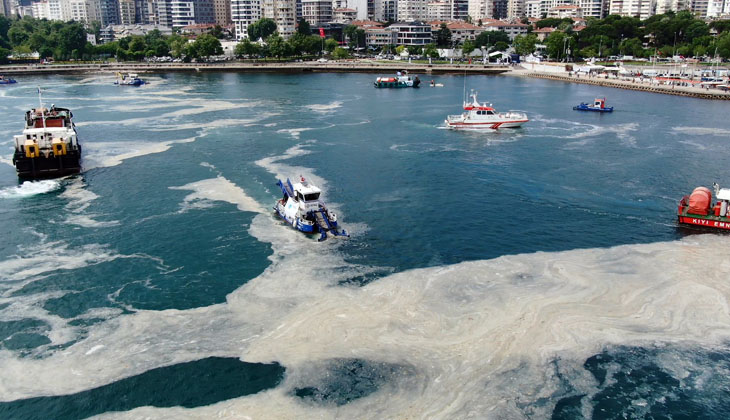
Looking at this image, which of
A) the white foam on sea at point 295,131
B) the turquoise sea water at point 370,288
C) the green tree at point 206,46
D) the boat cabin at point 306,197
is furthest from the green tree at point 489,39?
the boat cabin at point 306,197

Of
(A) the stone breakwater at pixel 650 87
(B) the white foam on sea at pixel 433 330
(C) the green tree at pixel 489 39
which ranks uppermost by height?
(C) the green tree at pixel 489 39

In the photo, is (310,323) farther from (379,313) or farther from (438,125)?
(438,125)

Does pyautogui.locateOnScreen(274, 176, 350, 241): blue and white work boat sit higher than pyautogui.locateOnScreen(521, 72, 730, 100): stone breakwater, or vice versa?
pyautogui.locateOnScreen(521, 72, 730, 100): stone breakwater

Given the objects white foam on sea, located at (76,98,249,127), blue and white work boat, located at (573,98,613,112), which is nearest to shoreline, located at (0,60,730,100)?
blue and white work boat, located at (573,98,613,112)

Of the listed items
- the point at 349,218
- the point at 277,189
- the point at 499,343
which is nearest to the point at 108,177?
the point at 277,189

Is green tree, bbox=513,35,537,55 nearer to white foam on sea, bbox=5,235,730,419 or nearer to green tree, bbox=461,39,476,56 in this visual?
green tree, bbox=461,39,476,56

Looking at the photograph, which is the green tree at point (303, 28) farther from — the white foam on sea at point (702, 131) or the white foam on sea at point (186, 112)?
the white foam on sea at point (702, 131)

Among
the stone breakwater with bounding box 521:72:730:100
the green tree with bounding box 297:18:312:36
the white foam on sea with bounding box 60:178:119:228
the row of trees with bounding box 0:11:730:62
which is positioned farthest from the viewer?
the green tree with bounding box 297:18:312:36
